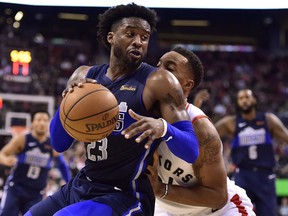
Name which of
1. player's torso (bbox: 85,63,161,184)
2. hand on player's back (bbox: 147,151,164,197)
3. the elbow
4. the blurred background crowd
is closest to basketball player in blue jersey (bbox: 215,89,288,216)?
the elbow

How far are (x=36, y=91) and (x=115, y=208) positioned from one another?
11.6 metres

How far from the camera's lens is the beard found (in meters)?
3.29

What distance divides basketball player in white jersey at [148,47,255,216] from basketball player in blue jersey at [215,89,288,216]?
2737mm

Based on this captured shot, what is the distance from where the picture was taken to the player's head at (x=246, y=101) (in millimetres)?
6820

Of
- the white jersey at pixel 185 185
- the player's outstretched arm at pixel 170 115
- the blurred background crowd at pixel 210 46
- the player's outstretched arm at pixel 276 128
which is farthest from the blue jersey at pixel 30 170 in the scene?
the blurred background crowd at pixel 210 46

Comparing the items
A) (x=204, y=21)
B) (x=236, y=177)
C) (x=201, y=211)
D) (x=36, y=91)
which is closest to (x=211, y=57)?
(x=204, y=21)

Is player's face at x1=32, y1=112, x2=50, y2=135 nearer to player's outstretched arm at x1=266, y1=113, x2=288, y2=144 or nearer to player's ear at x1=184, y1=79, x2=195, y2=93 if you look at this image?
Answer: player's outstretched arm at x1=266, y1=113, x2=288, y2=144

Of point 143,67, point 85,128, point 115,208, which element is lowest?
point 115,208

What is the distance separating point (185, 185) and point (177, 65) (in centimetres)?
84

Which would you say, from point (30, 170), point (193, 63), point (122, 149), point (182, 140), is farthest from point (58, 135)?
point (30, 170)

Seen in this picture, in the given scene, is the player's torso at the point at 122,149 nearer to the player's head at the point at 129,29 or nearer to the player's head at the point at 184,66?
the player's head at the point at 129,29

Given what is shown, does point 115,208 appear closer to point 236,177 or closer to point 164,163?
point 164,163

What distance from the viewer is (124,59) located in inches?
131

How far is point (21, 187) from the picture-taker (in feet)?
22.4
